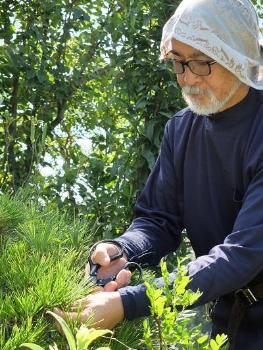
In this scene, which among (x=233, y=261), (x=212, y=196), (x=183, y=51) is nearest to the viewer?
(x=233, y=261)

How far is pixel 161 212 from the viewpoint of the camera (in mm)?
1675

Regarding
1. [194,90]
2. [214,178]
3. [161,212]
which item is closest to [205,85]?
[194,90]

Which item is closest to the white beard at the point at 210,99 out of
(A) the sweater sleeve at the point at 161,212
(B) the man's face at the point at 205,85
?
(B) the man's face at the point at 205,85

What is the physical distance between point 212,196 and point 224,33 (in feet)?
1.33

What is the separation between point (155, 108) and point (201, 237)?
1160 mm

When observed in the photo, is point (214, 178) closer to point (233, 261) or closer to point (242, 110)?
point (242, 110)

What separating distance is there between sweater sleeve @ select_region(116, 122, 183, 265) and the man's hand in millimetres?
401

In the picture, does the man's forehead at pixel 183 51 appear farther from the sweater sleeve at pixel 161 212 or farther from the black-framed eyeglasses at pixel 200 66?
the sweater sleeve at pixel 161 212

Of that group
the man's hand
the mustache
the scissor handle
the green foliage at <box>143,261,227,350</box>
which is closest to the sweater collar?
the mustache

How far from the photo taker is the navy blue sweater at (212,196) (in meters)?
1.30

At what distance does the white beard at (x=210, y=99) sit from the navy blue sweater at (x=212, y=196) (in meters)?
0.05

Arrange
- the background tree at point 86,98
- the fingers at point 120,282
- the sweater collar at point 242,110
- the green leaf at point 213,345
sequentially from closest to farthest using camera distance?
the green leaf at point 213,345
the fingers at point 120,282
the sweater collar at point 242,110
the background tree at point 86,98

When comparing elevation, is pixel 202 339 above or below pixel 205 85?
below

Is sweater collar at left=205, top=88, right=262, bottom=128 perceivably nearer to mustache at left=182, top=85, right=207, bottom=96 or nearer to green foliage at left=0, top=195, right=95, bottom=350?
mustache at left=182, top=85, right=207, bottom=96
